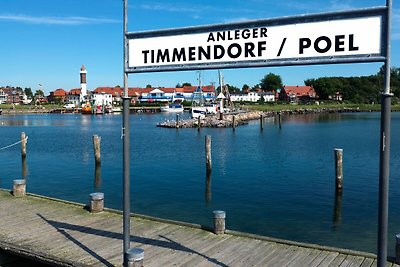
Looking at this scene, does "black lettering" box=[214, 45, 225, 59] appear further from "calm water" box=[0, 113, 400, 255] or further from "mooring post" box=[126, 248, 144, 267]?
"calm water" box=[0, 113, 400, 255]

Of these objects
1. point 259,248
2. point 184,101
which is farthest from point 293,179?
point 184,101

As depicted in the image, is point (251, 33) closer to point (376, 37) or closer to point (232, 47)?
point (232, 47)

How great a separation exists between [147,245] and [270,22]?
19.6 feet

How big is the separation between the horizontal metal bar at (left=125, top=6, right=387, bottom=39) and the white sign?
0.18 ft

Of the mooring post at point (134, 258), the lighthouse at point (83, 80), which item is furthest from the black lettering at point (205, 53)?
the lighthouse at point (83, 80)

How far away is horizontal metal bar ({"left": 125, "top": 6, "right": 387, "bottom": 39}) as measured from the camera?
18.0 ft

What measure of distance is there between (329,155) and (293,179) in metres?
13.0

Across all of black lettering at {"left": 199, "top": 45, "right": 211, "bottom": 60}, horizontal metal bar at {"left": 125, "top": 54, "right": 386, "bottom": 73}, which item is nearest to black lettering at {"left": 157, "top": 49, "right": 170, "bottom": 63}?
horizontal metal bar at {"left": 125, "top": 54, "right": 386, "bottom": 73}

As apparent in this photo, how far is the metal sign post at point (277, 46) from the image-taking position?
539 cm

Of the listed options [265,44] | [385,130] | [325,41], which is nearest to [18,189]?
[265,44]

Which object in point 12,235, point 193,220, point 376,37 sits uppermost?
point 376,37

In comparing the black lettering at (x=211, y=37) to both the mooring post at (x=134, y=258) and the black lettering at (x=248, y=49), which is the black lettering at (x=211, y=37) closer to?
the black lettering at (x=248, y=49)

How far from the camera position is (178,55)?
7094 millimetres

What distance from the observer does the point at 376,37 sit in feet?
17.8
